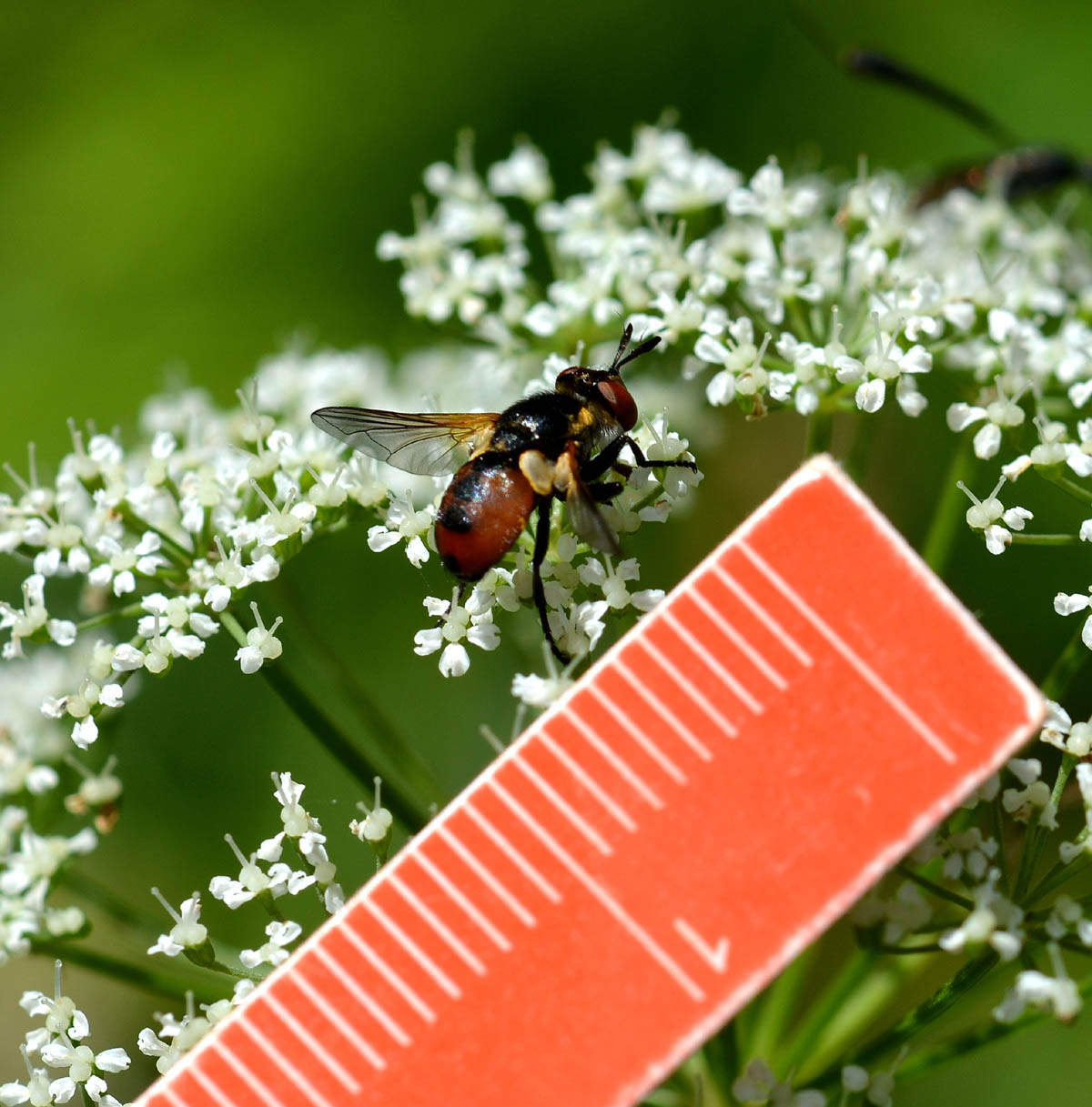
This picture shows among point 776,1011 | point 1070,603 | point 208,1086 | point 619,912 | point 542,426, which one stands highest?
point 542,426

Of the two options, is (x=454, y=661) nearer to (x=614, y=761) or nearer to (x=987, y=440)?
(x=614, y=761)

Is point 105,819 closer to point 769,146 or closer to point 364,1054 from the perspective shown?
point 364,1054

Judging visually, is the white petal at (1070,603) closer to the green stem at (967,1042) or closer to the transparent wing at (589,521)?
the green stem at (967,1042)

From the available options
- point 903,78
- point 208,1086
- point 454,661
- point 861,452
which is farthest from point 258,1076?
point 903,78

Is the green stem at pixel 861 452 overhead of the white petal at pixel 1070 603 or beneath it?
overhead

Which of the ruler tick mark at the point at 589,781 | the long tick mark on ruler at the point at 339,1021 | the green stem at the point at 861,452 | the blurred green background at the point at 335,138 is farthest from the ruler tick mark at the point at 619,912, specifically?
the blurred green background at the point at 335,138

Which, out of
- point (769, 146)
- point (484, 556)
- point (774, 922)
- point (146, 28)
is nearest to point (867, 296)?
point (484, 556)
